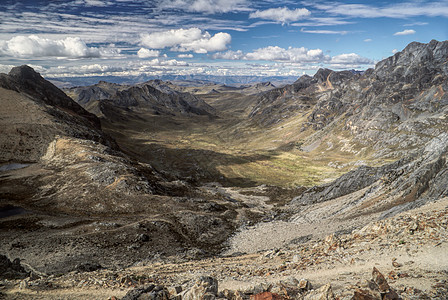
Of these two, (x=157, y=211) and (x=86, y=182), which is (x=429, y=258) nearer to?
(x=157, y=211)

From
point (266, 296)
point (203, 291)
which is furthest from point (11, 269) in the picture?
point (266, 296)

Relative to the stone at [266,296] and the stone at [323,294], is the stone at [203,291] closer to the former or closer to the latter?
the stone at [266,296]

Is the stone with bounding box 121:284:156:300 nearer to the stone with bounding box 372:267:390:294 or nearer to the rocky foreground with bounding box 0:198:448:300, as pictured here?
the rocky foreground with bounding box 0:198:448:300

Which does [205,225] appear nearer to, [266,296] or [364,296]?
[266,296]

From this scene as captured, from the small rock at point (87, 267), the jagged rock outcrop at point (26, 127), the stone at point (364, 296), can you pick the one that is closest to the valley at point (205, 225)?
the stone at point (364, 296)

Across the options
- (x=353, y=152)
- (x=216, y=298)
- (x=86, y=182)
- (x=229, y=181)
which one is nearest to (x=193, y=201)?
(x=86, y=182)

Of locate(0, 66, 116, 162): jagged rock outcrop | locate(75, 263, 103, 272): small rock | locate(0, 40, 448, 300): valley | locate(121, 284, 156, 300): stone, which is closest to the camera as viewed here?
locate(121, 284, 156, 300): stone

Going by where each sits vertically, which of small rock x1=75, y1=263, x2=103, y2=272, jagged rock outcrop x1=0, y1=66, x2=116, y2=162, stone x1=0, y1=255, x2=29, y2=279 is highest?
jagged rock outcrop x1=0, y1=66, x2=116, y2=162

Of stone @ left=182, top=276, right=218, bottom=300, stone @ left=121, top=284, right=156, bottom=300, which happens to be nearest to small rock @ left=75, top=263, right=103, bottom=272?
stone @ left=121, top=284, right=156, bottom=300
